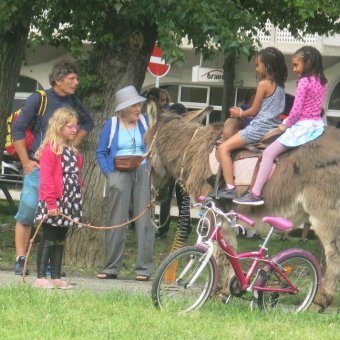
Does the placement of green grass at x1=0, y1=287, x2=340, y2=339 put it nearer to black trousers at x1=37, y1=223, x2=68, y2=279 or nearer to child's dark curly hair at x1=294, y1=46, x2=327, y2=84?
black trousers at x1=37, y1=223, x2=68, y2=279

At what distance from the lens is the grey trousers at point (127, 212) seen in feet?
34.7

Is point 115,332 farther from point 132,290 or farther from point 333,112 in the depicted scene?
point 333,112

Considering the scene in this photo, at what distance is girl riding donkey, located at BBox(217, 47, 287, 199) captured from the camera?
29.5 ft

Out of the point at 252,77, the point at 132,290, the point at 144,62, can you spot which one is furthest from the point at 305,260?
the point at 252,77

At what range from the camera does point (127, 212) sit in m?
10.6

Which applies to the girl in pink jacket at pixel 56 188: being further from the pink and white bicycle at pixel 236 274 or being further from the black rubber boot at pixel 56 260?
the pink and white bicycle at pixel 236 274

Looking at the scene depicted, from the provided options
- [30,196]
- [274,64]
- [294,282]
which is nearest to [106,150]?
[30,196]

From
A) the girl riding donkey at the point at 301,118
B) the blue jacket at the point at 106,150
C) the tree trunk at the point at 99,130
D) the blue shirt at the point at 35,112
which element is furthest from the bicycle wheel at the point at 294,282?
the tree trunk at the point at 99,130

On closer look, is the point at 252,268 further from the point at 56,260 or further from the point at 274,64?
the point at 56,260

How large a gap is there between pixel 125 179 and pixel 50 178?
1.58m

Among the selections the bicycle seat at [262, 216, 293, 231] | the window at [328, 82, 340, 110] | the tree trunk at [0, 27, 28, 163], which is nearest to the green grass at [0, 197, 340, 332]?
the bicycle seat at [262, 216, 293, 231]

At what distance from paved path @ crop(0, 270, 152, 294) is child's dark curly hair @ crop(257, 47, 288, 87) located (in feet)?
7.81

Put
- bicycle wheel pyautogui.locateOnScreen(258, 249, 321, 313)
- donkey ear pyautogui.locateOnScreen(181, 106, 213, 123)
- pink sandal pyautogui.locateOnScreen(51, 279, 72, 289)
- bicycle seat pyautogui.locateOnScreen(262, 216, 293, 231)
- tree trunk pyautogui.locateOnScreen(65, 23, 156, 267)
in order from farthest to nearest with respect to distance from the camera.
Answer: tree trunk pyautogui.locateOnScreen(65, 23, 156, 267), donkey ear pyautogui.locateOnScreen(181, 106, 213, 123), pink sandal pyautogui.locateOnScreen(51, 279, 72, 289), bicycle wheel pyautogui.locateOnScreen(258, 249, 321, 313), bicycle seat pyautogui.locateOnScreen(262, 216, 293, 231)

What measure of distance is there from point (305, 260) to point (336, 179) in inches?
33.9
